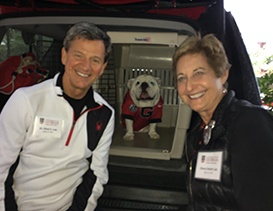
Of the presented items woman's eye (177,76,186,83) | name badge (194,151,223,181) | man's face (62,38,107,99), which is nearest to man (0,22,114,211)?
man's face (62,38,107,99)

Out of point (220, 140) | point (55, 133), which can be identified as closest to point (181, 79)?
point (220, 140)

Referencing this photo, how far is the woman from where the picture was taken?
1086mm

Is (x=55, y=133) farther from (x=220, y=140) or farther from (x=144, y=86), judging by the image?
(x=144, y=86)

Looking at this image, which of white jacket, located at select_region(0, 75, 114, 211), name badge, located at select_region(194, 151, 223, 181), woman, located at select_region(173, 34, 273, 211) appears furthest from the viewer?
white jacket, located at select_region(0, 75, 114, 211)

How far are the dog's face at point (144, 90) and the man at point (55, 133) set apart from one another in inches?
59.0

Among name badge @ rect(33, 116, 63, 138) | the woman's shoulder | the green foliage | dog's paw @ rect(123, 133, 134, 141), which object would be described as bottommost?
dog's paw @ rect(123, 133, 134, 141)

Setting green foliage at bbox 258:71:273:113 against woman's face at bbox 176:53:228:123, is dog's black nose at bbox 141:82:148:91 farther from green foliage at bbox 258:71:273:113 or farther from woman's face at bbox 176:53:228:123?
woman's face at bbox 176:53:228:123

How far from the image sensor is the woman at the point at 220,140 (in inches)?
42.8

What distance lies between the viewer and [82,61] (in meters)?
1.62

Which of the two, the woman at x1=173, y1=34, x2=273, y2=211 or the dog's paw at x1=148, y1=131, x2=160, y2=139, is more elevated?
the woman at x1=173, y1=34, x2=273, y2=211

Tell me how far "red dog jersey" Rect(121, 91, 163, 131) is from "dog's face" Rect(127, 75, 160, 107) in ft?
0.14

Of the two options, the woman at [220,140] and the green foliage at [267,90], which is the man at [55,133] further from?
the green foliage at [267,90]

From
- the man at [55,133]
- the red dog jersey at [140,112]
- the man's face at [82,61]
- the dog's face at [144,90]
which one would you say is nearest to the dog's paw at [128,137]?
the red dog jersey at [140,112]

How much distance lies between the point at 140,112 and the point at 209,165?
204cm
